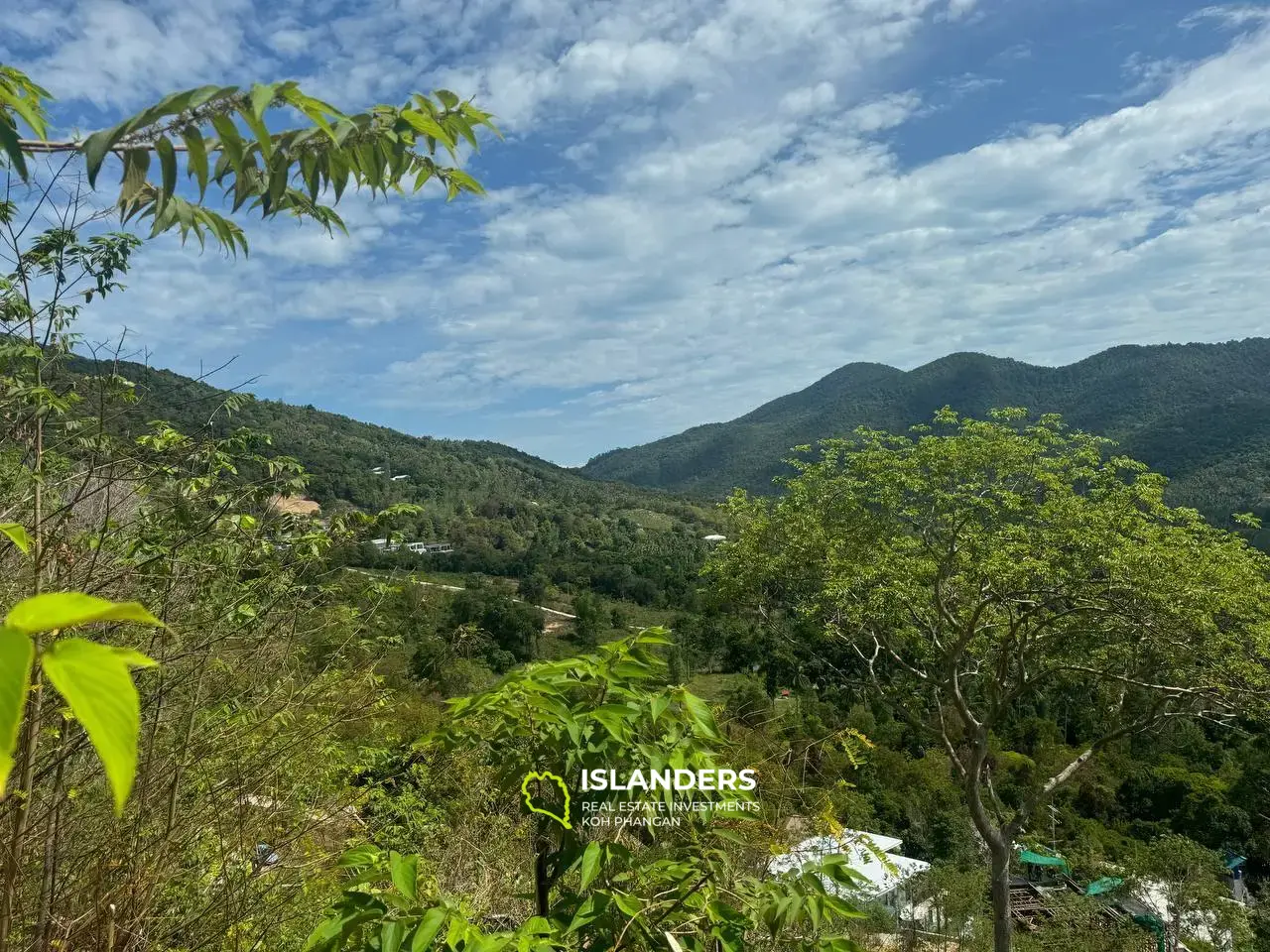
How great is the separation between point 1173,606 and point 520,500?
85.5 m

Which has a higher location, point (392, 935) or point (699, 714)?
point (699, 714)

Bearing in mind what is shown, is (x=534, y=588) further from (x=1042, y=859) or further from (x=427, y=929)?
(x=427, y=929)

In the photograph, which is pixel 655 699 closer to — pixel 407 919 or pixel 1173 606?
pixel 407 919

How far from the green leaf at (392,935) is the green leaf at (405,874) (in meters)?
0.05

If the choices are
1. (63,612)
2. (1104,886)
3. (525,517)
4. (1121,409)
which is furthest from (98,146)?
(1121,409)

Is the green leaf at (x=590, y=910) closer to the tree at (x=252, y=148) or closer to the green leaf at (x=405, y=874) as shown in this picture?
the green leaf at (x=405, y=874)

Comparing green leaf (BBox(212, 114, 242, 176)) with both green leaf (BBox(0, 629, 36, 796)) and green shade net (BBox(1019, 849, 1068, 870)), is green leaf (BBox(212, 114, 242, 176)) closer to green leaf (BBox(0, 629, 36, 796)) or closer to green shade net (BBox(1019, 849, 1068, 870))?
green leaf (BBox(0, 629, 36, 796))

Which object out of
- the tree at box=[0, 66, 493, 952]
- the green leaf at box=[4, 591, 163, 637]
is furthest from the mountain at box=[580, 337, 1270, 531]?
the green leaf at box=[4, 591, 163, 637]

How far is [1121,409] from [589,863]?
427ft

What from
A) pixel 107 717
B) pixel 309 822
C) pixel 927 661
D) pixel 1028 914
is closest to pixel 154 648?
pixel 309 822

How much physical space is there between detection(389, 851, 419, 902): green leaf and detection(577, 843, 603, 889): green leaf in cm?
33

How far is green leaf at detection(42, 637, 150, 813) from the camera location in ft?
1.43

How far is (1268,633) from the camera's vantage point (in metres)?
9.09

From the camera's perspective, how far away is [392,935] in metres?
1.29
